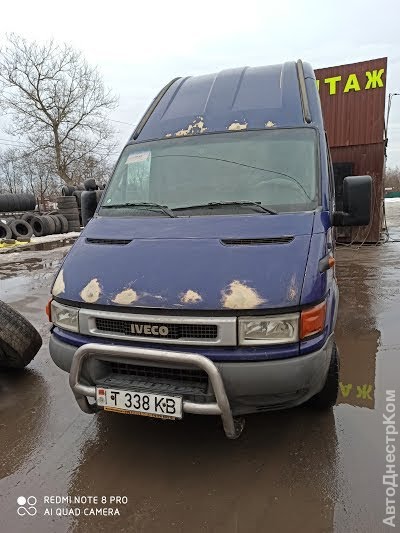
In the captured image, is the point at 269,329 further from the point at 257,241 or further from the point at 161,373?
the point at 161,373

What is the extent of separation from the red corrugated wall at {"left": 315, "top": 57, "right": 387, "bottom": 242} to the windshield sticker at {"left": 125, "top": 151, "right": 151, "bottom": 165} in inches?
380

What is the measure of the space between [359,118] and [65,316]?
11.6 m

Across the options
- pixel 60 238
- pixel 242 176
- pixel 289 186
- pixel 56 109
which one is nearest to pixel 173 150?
pixel 242 176

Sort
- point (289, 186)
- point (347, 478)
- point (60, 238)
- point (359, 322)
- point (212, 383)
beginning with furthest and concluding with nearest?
1. point (60, 238)
2. point (359, 322)
3. point (289, 186)
4. point (347, 478)
5. point (212, 383)

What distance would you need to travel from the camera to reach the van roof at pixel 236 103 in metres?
3.74

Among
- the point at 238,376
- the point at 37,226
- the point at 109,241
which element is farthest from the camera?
the point at 37,226

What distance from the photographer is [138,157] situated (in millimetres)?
3840

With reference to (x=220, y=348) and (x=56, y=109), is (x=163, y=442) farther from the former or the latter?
(x=56, y=109)

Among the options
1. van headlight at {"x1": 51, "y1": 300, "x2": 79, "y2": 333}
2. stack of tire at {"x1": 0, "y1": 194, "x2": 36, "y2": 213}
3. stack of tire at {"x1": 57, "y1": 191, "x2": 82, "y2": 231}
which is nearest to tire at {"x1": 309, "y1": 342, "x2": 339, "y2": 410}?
van headlight at {"x1": 51, "y1": 300, "x2": 79, "y2": 333}

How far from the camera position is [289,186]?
10.6 feet

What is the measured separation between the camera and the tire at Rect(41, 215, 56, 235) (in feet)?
57.3

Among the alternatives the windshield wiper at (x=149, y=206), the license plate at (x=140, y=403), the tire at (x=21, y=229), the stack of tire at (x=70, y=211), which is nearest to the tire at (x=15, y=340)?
the windshield wiper at (x=149, y=206)

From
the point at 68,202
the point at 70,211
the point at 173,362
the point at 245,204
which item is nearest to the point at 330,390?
the point at 173,362

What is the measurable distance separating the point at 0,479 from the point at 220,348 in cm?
170
